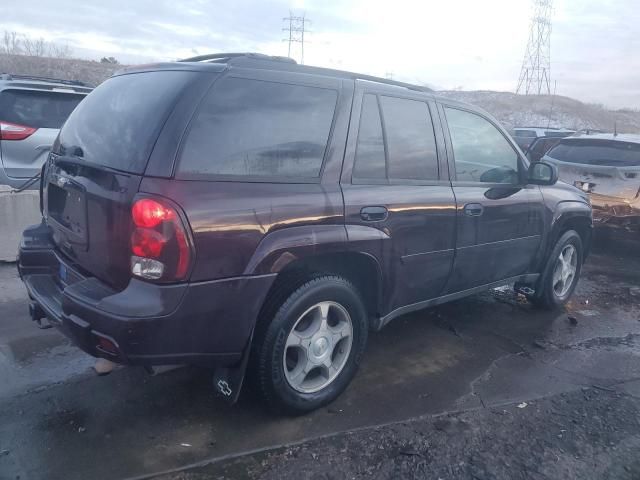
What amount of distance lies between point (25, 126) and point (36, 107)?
384mm

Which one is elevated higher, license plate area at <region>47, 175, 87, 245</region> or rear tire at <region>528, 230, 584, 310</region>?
license plate area at <region>47, 175, 87, 245</region>

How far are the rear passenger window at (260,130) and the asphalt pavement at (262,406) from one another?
1397 mm

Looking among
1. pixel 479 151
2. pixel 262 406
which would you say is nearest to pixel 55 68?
pixel 479 151

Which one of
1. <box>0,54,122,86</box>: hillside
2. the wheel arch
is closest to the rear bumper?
the wheel arch

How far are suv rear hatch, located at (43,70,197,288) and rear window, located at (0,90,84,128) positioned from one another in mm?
3386

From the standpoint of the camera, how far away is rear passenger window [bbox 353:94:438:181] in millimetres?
3381

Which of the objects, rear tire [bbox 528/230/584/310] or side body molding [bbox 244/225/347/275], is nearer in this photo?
side body molding [bbox 244/225/347/275]

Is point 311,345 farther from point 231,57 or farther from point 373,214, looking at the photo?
point 231,57

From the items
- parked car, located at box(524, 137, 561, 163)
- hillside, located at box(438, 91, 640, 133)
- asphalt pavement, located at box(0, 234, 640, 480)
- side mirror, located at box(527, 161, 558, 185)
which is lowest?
asphalt pavement, located at box(0, 234, 640, 480)

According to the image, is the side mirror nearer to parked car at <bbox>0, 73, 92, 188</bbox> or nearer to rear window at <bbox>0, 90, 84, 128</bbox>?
parked car at <bbox>0, 73, 92, 188</bbox>

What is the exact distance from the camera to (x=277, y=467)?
280 cm

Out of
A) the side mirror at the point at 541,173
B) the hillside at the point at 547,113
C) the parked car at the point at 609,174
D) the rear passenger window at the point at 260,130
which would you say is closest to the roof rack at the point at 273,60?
the rear passenger window at the point at 260,130

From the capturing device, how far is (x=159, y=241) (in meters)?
2.50

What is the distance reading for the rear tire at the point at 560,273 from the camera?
521cm
